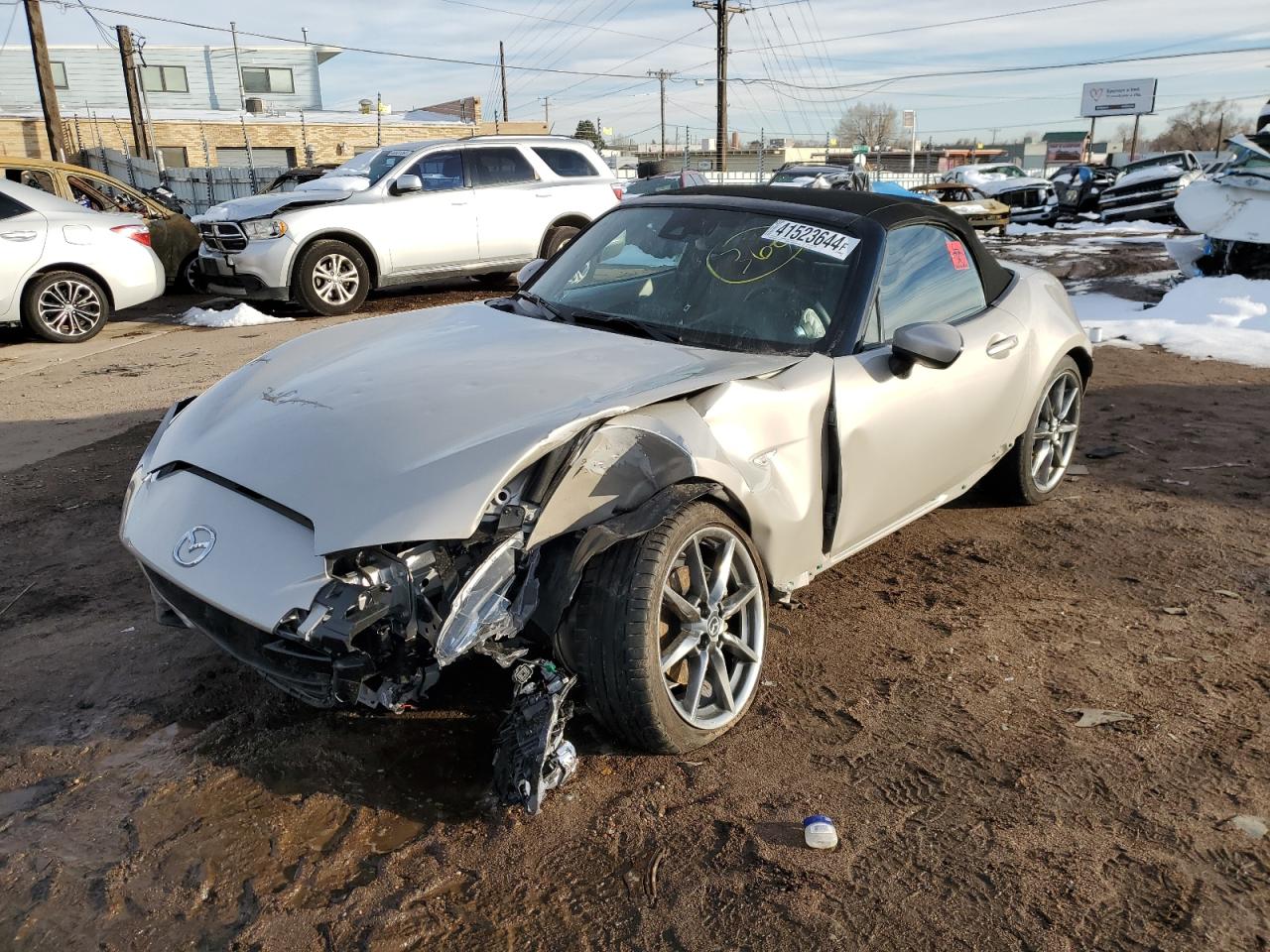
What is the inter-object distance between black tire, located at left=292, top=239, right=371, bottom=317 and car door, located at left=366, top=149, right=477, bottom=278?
343 millimetres

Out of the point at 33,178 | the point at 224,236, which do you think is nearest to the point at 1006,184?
the point at 224,236

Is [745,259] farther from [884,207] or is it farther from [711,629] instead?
[711,629]

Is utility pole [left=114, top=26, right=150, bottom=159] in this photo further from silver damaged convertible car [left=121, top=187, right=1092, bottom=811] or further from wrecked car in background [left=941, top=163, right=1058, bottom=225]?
silver damaged convertible car [left=121, top=187, right=1092, bottom=811]

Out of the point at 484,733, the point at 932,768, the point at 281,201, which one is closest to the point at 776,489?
the point at 932,768

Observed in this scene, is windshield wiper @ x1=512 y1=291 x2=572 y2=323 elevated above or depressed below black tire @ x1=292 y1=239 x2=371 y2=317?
above

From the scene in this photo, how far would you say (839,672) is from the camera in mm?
3277

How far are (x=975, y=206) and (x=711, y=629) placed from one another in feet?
69.5

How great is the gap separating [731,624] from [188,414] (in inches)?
77.5

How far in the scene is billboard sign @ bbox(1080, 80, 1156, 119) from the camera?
6284 centimetres

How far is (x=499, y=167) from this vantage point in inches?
452

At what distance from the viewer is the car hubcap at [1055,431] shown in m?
4.71

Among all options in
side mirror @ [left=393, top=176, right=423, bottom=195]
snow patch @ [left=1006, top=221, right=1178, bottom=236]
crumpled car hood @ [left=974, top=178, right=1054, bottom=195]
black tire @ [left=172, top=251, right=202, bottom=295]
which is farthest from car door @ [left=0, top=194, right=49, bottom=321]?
crumpled car hood @ [left=974, top=178, right=1054, bottom=195]

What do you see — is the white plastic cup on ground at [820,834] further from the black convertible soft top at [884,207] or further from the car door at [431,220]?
the car door at [431,220]

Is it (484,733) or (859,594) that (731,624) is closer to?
(484,733)
